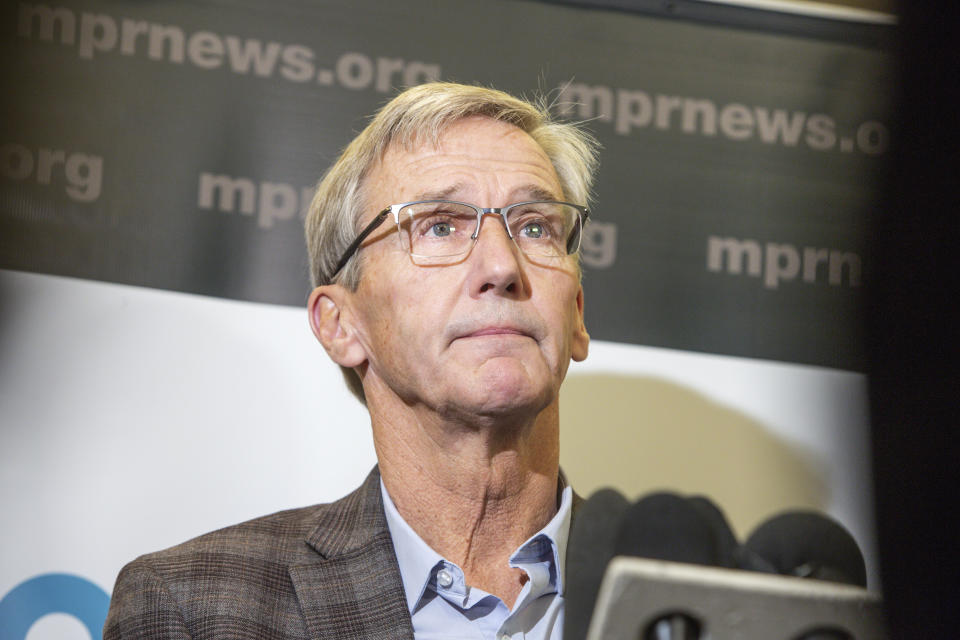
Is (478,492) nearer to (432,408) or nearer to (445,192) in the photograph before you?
(432,408)

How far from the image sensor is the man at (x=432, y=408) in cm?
170

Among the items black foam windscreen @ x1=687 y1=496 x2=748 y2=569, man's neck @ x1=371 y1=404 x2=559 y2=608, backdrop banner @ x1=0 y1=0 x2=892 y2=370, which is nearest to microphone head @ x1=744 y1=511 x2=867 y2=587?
black foam windscreen @ x1=687 y1=496 x2=748 y2=569

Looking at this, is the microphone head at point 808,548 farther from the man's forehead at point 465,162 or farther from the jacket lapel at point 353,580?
the man's forehead at point 465,162

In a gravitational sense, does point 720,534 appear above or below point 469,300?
below

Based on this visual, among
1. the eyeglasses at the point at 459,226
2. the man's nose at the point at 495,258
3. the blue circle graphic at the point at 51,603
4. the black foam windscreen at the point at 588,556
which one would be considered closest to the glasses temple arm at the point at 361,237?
the eyeglasses at the point at 459,226

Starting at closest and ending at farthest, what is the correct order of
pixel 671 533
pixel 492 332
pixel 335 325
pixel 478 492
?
pixel 671 533
pixel 492 332
pixel 478 492
pixel 335 325

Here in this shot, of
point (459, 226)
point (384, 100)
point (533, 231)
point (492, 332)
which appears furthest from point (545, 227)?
point (384, 100)

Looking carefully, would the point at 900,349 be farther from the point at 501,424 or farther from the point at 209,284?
the point at 209,284

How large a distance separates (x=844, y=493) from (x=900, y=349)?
2.03 m

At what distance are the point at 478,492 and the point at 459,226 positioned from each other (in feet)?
1.64

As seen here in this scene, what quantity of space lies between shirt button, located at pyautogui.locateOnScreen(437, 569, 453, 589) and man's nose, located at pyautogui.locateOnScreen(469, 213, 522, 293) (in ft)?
1.67

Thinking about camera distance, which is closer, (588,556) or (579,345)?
(588,556)

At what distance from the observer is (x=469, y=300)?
1.72 meters

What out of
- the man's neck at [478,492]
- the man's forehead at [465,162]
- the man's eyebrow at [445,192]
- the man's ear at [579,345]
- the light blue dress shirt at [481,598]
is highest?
the man's forehead at [465,162]
